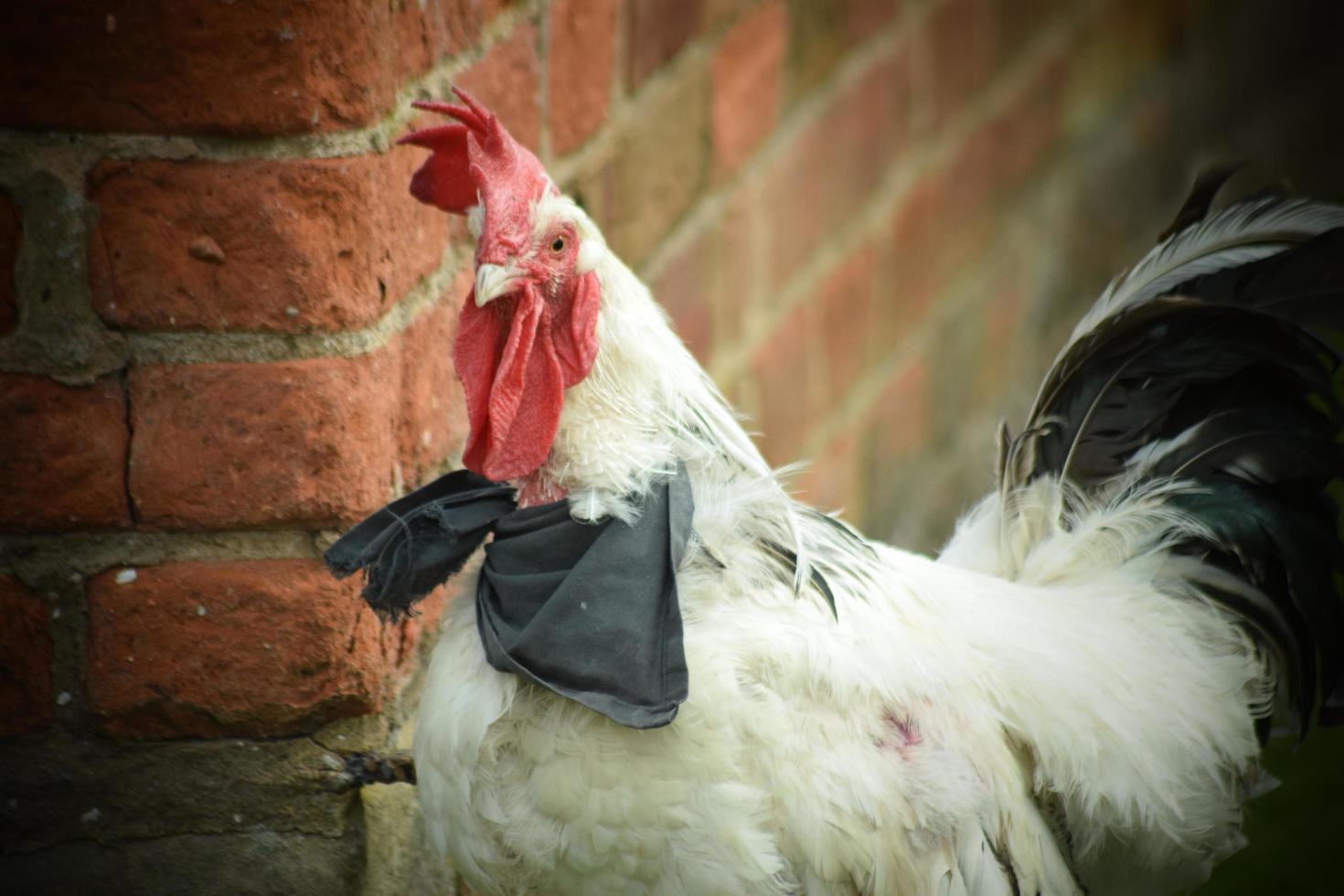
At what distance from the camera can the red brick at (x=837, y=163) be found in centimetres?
344

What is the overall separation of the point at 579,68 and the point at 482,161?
987 millimetres

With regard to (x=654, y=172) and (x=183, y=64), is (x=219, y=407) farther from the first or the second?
(x=654, y=172)

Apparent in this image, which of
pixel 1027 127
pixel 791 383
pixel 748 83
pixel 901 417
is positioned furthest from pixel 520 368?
pixel 1027 127

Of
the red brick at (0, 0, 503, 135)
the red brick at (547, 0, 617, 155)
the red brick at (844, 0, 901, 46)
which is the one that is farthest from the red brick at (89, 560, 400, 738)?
the red brick at (844, 0, 901, 46)

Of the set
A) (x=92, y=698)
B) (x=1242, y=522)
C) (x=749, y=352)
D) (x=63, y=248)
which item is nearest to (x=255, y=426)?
(x=63, y=248)

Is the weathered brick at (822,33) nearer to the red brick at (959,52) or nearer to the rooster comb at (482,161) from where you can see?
the red brick at (959,52)

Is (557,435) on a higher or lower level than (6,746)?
higher

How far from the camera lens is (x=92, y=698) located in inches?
66.5

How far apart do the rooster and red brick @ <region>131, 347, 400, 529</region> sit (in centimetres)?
13

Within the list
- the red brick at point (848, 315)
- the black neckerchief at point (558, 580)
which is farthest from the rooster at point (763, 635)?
the red brick at point (848, 315)

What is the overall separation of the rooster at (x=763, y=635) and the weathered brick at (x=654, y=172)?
93 cm

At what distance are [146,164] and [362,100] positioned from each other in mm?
273

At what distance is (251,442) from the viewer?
1.65 meters

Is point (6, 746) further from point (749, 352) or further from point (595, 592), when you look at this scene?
point (749, 352)
